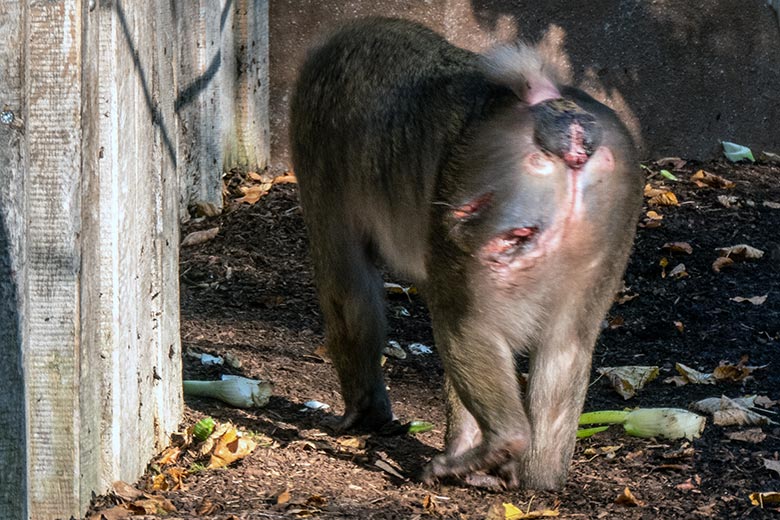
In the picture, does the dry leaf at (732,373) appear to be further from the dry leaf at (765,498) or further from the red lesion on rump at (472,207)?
the red lesion on rump at (472,207)

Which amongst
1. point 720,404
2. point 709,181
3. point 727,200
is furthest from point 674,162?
point 720,404

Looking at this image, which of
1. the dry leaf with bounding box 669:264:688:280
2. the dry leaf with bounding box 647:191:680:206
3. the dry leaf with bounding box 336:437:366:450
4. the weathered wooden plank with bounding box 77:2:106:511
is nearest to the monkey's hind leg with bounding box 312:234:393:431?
the dry leaf with bounding box 336:437:366:450

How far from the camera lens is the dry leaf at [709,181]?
8570 mm

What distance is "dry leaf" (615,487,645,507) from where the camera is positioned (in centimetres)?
419

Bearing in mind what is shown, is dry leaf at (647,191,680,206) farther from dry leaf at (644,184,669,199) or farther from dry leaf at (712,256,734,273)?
dry leaf at (712,256,734,273)

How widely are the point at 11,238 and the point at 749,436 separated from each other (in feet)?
9.64

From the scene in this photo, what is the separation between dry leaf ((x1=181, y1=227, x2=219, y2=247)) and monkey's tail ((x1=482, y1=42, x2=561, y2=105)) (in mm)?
4031

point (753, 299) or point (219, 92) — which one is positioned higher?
point (219, 92)

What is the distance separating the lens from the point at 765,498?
13.6ft

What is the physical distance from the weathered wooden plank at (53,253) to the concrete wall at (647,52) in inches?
206

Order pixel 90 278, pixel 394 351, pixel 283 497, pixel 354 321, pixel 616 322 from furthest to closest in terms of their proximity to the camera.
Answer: pixel 616 322 < pixel 394 351 < pixel 354 321 < pixel 283 497 < pixel 90 278

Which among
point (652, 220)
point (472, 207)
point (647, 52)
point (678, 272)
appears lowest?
point (678, 272)

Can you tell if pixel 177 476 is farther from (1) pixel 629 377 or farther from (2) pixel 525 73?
(1) pixel 629 377

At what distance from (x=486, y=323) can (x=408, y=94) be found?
1.07 m
